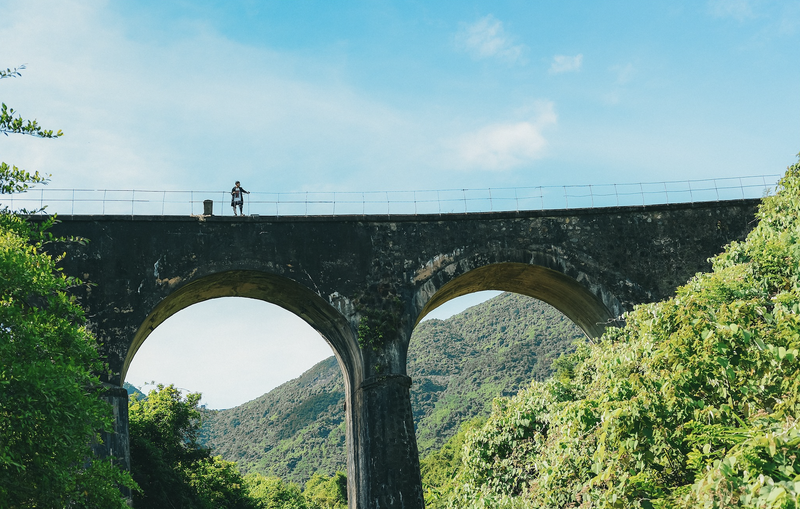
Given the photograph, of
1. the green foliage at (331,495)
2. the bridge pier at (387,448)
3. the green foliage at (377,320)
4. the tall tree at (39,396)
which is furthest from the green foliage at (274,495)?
the tall tree at (39,396)

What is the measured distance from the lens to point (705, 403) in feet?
19.7

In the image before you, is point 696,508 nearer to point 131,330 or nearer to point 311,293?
point 311,293

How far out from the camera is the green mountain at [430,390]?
168 feet

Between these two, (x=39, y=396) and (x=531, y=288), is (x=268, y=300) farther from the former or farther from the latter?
(x=39, y=396)

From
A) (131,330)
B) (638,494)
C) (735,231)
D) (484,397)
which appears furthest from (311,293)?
(484,397)

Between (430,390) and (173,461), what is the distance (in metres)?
38.6

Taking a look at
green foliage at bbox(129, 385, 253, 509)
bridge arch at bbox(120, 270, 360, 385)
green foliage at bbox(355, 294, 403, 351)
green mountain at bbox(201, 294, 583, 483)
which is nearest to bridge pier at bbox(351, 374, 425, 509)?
green foliage at bbox(355, 294, 403, 351)

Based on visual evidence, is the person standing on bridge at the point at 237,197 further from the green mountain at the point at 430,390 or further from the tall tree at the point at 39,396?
the green mountain at the point at 430,390

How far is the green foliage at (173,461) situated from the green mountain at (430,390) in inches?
914

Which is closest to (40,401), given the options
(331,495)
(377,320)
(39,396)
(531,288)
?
(39,396)

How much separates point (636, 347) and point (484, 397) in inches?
1787

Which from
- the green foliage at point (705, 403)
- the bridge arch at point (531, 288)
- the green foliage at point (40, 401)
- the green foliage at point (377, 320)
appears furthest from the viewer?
the bridge arch at point (531, 288)

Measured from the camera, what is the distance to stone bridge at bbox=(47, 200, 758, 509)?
456 inches

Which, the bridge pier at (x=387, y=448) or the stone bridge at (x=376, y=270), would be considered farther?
the stone bridge at (x=376, y=270)
